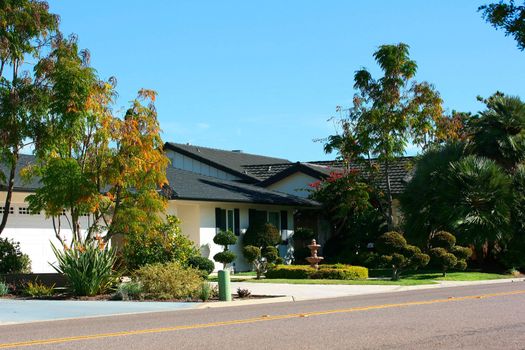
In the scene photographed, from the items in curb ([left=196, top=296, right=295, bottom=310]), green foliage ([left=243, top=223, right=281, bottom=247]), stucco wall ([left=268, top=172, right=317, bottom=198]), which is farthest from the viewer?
stucco wall ([left=268, top=172, right=317, bottom=198])

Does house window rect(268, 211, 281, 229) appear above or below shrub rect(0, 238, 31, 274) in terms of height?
above

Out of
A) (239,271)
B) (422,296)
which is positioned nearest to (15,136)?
(422,296)

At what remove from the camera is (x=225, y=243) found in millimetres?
34781

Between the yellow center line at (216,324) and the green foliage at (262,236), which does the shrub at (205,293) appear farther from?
the green foliage at (262,236)

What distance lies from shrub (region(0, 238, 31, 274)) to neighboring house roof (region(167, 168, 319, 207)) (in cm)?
710

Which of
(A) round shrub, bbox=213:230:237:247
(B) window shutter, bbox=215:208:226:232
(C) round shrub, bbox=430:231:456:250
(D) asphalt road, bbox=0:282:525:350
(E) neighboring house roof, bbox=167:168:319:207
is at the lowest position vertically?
(D) asphalt road, bbox=0:282:525:350

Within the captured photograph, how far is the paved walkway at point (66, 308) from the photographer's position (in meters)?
16.4

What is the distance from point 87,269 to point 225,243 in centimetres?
1411

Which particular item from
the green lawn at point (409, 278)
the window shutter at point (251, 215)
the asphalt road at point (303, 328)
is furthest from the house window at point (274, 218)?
the asphalt road at point (303, 328)

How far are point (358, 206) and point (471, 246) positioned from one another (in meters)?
6.47

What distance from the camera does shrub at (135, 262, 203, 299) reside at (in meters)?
20.8

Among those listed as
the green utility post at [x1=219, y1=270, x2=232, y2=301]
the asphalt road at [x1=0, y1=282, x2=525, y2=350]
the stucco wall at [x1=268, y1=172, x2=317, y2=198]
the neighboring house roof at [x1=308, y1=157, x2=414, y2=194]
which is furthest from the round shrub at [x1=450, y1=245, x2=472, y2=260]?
the green utility post at [x1=219, y1=270, x2=232, y2=301]

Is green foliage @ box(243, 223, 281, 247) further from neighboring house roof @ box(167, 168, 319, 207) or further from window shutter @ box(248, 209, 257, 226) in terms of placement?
neighboring house roof @ box(167, 168, 319, 207)

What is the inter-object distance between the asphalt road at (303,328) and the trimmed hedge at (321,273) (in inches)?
403
